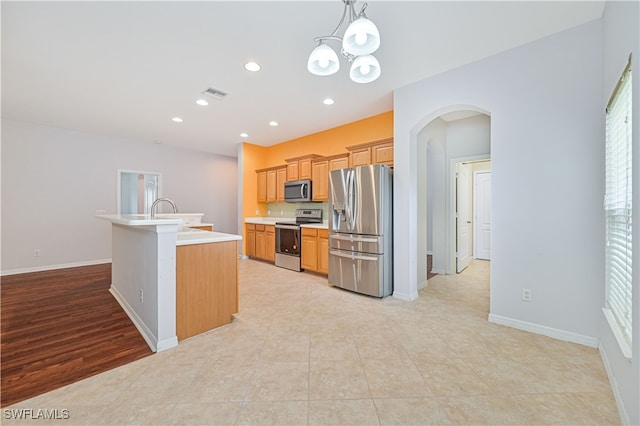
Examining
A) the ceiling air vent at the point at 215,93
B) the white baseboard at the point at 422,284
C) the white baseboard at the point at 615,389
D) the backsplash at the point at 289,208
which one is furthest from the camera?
the backsplash at the point at 289,208

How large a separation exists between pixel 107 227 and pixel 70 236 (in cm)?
62

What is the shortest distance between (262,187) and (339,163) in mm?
2381

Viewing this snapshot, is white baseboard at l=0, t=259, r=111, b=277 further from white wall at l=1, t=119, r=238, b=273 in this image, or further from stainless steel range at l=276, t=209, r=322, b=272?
stainless steel range at l=276, t=209, r=322, b=272

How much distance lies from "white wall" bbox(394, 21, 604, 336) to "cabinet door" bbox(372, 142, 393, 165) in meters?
1.11

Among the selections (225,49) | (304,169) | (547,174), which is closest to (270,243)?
(304,169)

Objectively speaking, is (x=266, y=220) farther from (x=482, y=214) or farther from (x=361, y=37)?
(x=482, y=214)

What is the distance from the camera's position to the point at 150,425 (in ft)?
4.58

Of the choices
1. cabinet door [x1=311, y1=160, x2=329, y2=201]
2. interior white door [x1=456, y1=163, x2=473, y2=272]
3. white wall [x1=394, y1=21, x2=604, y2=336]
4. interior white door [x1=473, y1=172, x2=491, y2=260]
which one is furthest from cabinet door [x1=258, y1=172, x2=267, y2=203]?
interior white door [x1=473, y1=172, x2=491, y2=260]

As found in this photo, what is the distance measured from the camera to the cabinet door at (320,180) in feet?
15.9

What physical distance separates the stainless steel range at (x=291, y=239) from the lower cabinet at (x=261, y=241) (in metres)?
0.22

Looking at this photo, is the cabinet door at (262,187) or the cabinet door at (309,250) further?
the cabinet door at (262,187)

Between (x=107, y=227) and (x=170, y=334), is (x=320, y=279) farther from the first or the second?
(x=107, y=227)

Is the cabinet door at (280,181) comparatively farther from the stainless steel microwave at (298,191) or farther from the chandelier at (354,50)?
the chandelier at (354,50)

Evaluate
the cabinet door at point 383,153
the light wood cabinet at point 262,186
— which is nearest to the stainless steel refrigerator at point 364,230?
the cabinet door at point 383,153
